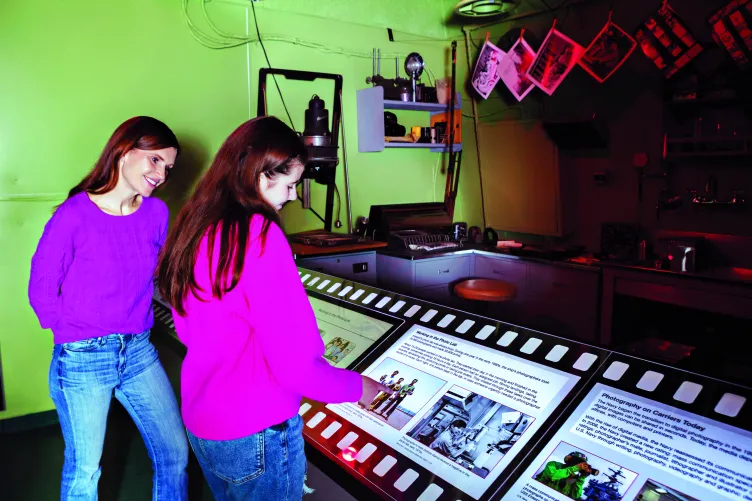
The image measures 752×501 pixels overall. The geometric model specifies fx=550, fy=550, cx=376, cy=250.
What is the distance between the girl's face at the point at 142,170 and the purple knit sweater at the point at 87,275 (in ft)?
0.38

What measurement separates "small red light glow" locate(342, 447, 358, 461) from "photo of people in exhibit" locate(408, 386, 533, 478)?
12cm

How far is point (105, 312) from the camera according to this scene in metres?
1.55

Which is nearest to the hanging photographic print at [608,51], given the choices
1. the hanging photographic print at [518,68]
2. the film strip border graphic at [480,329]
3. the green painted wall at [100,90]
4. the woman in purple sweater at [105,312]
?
the hanging photographic print at [518,68]

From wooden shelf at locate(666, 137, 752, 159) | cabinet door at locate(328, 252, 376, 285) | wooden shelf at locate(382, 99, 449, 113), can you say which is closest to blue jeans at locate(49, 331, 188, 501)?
cabinet door at locate(328, 252, 376, 285)

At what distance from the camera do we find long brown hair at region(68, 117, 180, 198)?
5.41 feet

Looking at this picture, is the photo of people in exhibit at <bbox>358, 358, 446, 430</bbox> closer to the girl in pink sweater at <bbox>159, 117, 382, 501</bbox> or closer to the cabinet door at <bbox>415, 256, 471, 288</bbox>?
the girl in pink sweater at <bbox>159, 117, 382, 501</bbox>

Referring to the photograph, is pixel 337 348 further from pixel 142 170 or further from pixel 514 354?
pixel 142 170

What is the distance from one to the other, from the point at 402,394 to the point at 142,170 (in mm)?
1107

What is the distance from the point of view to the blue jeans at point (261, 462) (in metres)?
1.03

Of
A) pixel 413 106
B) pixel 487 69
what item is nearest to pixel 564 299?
pixel 413 106

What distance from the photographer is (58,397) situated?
1.52 m

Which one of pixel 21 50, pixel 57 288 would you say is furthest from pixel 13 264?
pixel 57 288

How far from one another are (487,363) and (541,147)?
10.6 feet

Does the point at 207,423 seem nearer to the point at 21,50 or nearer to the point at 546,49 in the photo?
the point at 21,50
